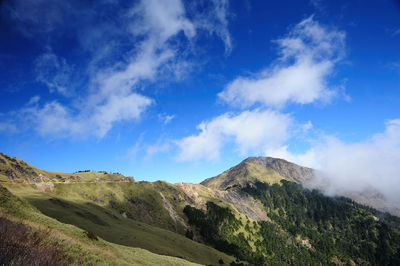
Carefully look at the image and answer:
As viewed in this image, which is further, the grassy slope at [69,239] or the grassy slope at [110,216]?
the grassy slope at [110,216]

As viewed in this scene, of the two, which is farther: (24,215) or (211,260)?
(211,260)

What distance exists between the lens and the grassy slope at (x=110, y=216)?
4997 centimetres

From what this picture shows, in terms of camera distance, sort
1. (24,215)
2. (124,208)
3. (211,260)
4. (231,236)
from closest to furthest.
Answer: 1. (24,215)
2. (211,260)
3. (124,208)
4. (231,236)

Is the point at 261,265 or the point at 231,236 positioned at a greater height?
the point at 231,236

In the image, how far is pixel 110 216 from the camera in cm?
7444

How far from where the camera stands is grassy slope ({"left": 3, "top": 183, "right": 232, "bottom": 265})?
49969 mm

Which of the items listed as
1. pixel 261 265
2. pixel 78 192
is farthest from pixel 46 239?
pixel 261 265

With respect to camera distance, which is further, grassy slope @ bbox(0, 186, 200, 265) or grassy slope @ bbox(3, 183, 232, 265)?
grassy slope @ bbox(3, 183, 232, 265)

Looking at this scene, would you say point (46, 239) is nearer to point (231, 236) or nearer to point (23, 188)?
point (23, 188)

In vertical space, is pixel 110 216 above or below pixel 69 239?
below

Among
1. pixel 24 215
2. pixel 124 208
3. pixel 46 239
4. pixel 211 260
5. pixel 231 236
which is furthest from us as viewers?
pixel 231 236

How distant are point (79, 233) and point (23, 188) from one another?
211 feet

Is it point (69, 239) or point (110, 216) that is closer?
point (69, 239)

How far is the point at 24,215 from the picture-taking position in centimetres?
2273
